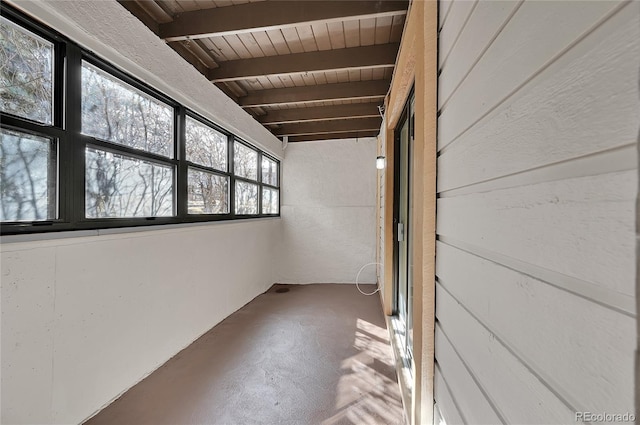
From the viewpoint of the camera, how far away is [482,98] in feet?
2.04

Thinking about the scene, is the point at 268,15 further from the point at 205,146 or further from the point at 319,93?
the point at 205,146

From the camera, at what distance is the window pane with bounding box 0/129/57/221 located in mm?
1188

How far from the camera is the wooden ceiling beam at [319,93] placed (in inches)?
112

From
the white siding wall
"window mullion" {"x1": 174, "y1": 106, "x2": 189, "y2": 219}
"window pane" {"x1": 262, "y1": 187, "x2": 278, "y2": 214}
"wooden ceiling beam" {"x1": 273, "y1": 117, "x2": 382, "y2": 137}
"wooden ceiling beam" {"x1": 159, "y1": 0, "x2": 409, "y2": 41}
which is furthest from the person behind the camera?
"window pane" {"x1": 262, "y1": 187, "x2": 278, "y2": 214}

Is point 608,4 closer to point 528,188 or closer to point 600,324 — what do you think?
point 528,188

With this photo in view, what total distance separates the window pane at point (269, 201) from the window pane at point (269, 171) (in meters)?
0.14

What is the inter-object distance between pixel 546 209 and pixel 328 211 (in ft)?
13.6

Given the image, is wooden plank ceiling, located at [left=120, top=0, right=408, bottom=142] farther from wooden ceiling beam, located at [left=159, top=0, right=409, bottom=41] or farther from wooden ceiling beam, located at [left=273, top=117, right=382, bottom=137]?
wooden ceiling beam, located at [left=273, top=117, right=382, bottom=137]

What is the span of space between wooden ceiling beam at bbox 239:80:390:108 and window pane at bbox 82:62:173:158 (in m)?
1.15

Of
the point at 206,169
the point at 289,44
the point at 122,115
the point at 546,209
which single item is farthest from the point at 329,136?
the point at 546,209

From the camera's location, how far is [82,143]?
1.48 m

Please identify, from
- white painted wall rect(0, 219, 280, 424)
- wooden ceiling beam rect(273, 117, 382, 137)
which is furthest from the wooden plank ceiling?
white painted wall rect(0, 219, 280, 424)

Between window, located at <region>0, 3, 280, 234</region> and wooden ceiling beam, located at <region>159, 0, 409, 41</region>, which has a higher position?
wooden ceiling beam, located at <region>159, 0, 409, 41</region>

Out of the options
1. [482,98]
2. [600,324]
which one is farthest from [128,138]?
[600,324]
